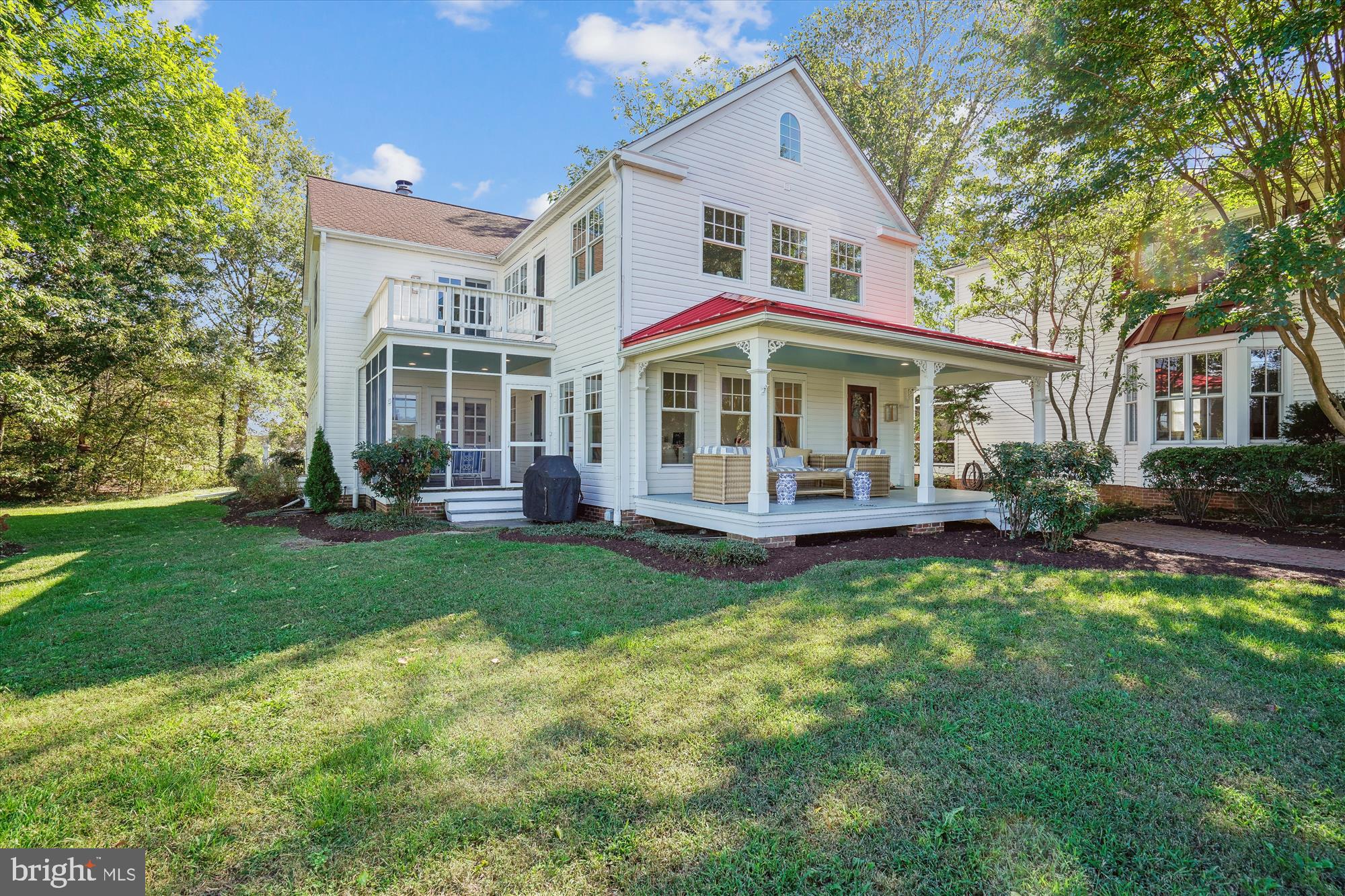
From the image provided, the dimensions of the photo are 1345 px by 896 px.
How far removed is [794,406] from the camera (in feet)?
38.6

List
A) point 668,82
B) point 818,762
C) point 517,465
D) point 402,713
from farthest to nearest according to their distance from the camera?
point 668,82
point 517,465
point 402,713
point 818,762

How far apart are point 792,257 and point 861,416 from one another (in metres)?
3.60

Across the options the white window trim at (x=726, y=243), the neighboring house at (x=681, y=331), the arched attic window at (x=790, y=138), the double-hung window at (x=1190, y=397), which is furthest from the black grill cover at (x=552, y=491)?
the double-hung window at (x=1190, y=397)

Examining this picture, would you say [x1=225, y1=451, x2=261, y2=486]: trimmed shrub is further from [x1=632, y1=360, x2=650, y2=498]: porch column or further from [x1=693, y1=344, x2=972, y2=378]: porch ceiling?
[x1=693, y1=344, x2=972, y2=378]: porch ceiling

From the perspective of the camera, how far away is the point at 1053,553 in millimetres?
7277

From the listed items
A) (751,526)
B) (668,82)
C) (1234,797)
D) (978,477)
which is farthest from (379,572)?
(668,82)

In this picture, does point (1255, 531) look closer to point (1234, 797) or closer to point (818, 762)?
point (1234, 797)

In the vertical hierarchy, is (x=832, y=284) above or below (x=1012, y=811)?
above

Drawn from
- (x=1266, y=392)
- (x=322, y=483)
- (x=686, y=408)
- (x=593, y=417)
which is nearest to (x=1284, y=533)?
(x=1266, y=392)

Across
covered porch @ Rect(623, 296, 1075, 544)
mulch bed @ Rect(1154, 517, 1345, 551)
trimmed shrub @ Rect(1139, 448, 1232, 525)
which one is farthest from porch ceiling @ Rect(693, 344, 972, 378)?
mulch bed @ Rect(1154, 517, 1345, 551)

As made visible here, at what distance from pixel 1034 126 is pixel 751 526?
27.5 ft

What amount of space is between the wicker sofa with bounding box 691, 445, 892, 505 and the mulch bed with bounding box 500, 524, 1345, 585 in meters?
1.27

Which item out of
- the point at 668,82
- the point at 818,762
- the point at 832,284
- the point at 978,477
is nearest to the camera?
the point at 818,762

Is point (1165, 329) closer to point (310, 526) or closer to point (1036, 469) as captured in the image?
point (1036, 469)
